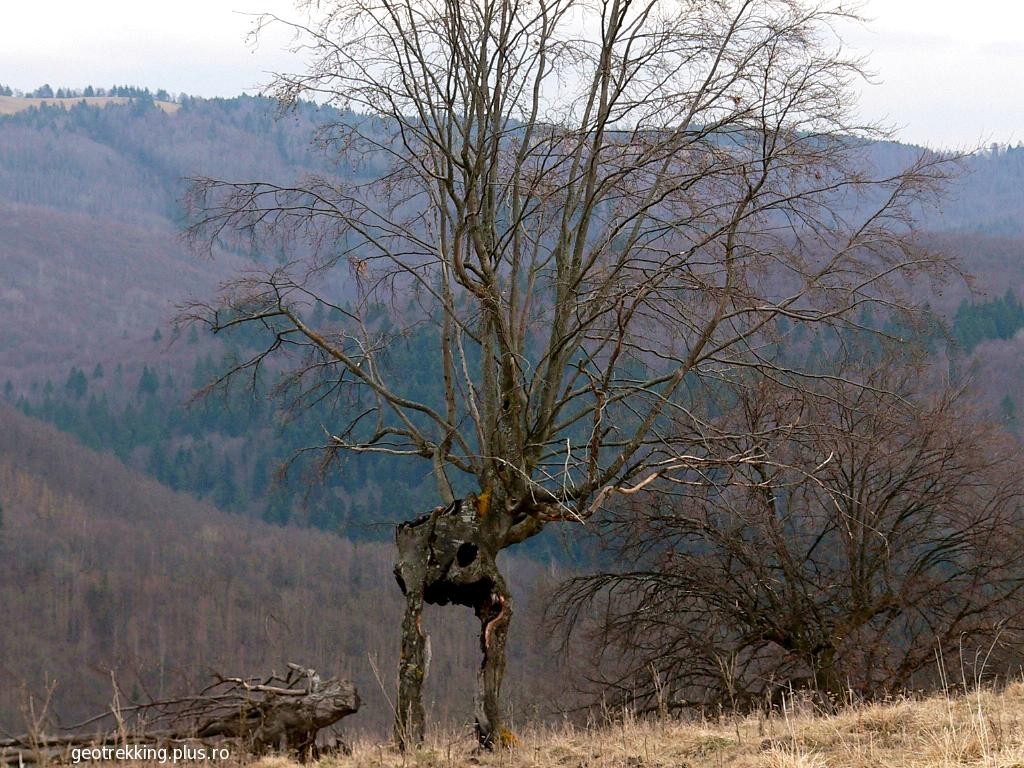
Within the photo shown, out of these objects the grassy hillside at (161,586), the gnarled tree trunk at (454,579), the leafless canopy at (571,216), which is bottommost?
the grassy hillside at (161,586)

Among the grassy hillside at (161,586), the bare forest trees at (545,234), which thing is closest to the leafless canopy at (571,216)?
the bare forest trees at (545,234)

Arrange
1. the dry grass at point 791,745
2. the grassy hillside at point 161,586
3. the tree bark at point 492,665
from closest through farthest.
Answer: the dry grass at point 791,745, the tree bark at point 492,665, the grassy hillside at point 161,586

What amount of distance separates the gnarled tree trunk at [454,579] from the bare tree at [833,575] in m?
5.30

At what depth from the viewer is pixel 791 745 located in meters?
6.68

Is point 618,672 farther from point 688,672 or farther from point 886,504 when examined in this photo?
point 886,504

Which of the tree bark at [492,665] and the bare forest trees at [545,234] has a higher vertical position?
the bare forest trees at [545,234]

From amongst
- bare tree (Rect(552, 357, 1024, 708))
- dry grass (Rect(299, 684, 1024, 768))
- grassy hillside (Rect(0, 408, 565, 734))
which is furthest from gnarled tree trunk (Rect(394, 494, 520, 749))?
grassy hillside (Rect(0, 408, 565, 734))

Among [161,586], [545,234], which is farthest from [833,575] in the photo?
[161,586]

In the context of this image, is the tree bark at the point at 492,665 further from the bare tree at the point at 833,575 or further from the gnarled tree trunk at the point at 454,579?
the bare tree at the point at 833,575

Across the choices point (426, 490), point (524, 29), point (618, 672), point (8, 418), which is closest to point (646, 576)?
point (618, 672)

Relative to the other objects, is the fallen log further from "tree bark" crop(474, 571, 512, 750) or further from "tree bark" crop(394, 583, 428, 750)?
"tree bark" crop(474, 571, 512, 750)

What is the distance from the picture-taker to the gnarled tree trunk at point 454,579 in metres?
9.06

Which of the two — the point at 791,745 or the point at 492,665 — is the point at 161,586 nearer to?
the point at 492,665

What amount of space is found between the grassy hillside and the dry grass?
69.7m
